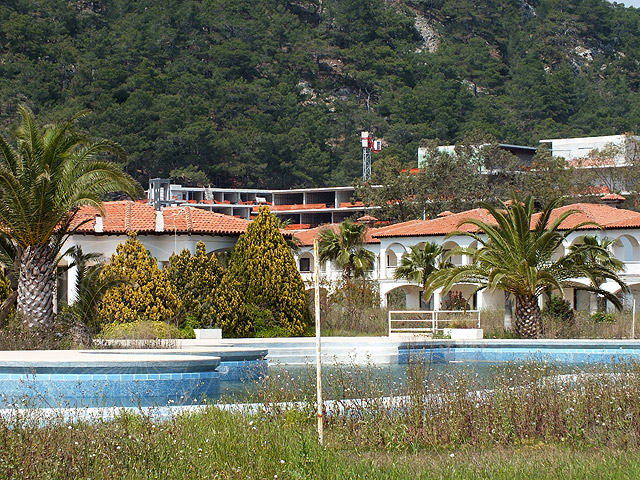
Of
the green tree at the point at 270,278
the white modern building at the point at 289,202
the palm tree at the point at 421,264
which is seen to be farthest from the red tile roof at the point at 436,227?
the white modern building at the point at 289,202

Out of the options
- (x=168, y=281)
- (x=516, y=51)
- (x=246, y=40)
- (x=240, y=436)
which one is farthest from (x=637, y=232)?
(x=516, y=51)

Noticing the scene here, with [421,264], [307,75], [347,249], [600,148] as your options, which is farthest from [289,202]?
[347,249]

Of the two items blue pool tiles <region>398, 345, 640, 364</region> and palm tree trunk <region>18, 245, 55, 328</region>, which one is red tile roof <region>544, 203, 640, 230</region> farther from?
palm tree trunk <region>18, 245, 55, 328</region>

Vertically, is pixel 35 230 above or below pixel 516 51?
below

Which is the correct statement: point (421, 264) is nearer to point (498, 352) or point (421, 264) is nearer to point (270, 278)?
point (270, 278)

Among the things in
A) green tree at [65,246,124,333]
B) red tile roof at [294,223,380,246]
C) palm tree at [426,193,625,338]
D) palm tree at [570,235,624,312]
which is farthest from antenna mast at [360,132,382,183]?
green tree at [65,246,124,333]

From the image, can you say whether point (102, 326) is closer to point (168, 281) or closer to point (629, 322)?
point (168, 281)

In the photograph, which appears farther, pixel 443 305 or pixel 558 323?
pixel 443 305

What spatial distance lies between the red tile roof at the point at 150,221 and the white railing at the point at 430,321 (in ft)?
20.6

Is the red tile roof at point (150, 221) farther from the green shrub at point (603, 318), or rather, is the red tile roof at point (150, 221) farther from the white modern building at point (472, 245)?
the green shrub at point (603, 318)

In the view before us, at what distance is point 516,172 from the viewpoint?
68312 millimetres

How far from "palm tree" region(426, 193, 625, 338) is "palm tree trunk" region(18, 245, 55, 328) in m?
9.10

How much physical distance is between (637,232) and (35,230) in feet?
88.1

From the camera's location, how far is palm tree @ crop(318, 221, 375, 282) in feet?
116
